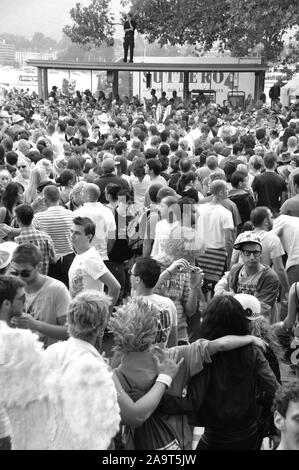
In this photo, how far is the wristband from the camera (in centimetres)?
393

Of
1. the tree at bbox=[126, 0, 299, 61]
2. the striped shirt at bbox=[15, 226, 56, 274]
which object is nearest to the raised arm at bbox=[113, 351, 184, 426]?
the striped shirt at bbox=[15, 226, 56, 274]

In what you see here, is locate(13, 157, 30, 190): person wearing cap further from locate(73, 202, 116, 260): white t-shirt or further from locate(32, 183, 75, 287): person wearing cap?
locate(32, 183, 75, 287): person wearing cap

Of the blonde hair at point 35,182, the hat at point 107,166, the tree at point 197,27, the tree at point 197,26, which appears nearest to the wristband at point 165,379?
the blonde hair at point 35,182

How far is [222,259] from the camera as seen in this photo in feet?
26.4

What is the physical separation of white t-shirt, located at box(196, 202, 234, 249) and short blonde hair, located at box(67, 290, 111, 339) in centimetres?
390

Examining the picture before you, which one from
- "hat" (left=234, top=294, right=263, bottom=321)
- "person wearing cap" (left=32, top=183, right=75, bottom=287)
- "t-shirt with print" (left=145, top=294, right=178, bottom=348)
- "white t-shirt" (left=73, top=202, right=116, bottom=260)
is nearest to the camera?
"hat" (left=234, top=294, right=263, bottom=321)

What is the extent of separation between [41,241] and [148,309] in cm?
274

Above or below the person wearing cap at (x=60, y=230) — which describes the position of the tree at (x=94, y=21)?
above

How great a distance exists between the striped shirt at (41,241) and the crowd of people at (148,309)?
11mm

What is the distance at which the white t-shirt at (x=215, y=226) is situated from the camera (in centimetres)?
799

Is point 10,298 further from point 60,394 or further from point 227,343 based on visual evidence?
point 227,343

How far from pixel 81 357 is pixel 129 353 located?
47cm

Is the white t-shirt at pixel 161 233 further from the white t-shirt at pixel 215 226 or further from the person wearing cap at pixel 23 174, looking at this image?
the person wearing cap at pixel 23 174

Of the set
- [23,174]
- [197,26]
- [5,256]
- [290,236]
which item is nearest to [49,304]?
[5,256]
